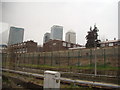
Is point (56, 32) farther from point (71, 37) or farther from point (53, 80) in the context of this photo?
point (53, 80)

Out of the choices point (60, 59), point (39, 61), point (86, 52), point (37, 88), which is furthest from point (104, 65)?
point (37, 88)

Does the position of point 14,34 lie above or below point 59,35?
below

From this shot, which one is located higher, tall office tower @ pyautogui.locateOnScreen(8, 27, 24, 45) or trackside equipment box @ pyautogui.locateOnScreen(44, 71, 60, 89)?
tall office tower @ pyautogui.locateOnScreen(8, 27, 24, 45)

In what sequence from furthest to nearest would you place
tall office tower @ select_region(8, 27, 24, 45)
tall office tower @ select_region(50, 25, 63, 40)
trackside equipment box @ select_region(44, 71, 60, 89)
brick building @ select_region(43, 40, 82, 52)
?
tall office tower @ select_region(50, 25, 63, 40) < brick building @ select_region(43, 40, 82, 52) < tall office tower @ select_region(8, 27, 24, 45) < trackside equipment box @ select_region(44, 71, 60, 89)

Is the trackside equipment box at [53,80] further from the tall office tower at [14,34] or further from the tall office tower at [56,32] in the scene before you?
the tall office tower at [56,32]

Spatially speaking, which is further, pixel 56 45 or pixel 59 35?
pixel 59 35

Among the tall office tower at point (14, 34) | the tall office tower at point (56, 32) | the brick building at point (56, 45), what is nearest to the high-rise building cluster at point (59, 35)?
the tall office tower at point (56, 32)

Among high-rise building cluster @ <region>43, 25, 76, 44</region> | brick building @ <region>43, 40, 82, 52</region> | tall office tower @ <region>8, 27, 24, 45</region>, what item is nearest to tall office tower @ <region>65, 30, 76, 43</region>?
high-rise building cluster @ <region>43, 25, 76, 44</region>

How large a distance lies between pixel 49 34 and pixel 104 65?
130 feet

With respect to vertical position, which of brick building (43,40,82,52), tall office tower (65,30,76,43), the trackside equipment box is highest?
tall office tower (65,30,76,43)

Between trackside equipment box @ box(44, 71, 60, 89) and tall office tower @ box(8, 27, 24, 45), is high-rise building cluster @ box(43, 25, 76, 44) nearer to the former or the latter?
tall office tower @ box(8, 27, 24, 45)

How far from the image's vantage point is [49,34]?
5584cm

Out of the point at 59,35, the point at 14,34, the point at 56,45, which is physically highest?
the point at 59,35

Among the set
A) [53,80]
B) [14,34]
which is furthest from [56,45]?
[53,80]
